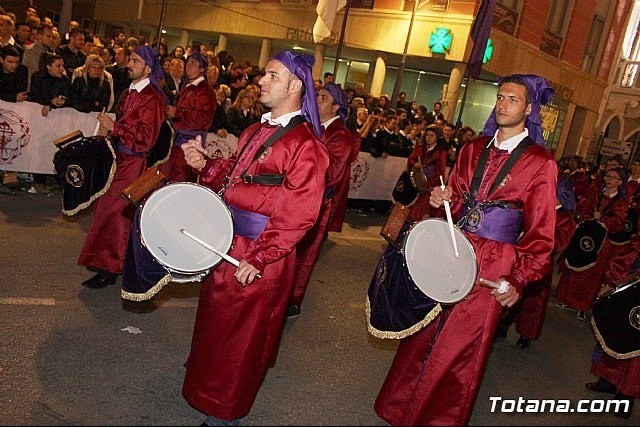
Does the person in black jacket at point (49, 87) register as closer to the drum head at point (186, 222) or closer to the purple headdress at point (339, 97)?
Answer: the purple headdress at point (339, 97)

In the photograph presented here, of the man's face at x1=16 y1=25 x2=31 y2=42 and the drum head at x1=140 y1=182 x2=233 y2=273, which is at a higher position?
the man's face at x1=16 y1=25 x2=31 y2=42

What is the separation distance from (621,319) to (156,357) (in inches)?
134

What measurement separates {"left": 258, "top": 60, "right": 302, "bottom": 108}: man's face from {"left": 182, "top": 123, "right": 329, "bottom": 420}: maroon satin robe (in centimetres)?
17

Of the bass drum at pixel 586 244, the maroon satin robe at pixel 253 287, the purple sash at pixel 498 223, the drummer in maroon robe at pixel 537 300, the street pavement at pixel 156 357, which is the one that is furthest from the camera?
the bass drum at pixel 586 244

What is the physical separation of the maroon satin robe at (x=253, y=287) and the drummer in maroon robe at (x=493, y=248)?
31.3 inches

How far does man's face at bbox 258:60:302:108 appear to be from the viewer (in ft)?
11.3

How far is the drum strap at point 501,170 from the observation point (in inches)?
145

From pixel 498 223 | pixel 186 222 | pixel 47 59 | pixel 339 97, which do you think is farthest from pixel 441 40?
pixel 186 222

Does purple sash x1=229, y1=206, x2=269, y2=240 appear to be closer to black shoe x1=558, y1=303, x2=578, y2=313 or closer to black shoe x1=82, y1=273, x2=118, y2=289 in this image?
black shoe x1=82, y1=273, x2=118, y2=289

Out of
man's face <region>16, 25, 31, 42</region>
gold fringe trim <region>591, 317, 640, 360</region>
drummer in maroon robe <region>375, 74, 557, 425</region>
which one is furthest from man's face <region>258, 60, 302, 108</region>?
man's face <region>16, 25, 31, 42</region>

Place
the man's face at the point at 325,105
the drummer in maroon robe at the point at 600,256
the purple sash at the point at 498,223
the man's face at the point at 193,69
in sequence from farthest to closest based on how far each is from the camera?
the drummer in maroon robe at the point at 600,256
the man's face at the point at 193,69
the man's face at the point at 325,105
the purple sash at the point at 498,223

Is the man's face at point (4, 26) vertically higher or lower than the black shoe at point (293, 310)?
higher

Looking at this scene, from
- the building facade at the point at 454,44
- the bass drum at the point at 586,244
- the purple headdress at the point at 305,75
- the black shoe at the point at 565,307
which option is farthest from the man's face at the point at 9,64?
the building facade at the point at 454,44

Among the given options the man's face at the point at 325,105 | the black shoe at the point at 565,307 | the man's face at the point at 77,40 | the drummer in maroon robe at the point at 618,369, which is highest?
the man's face at the point at 77,40
